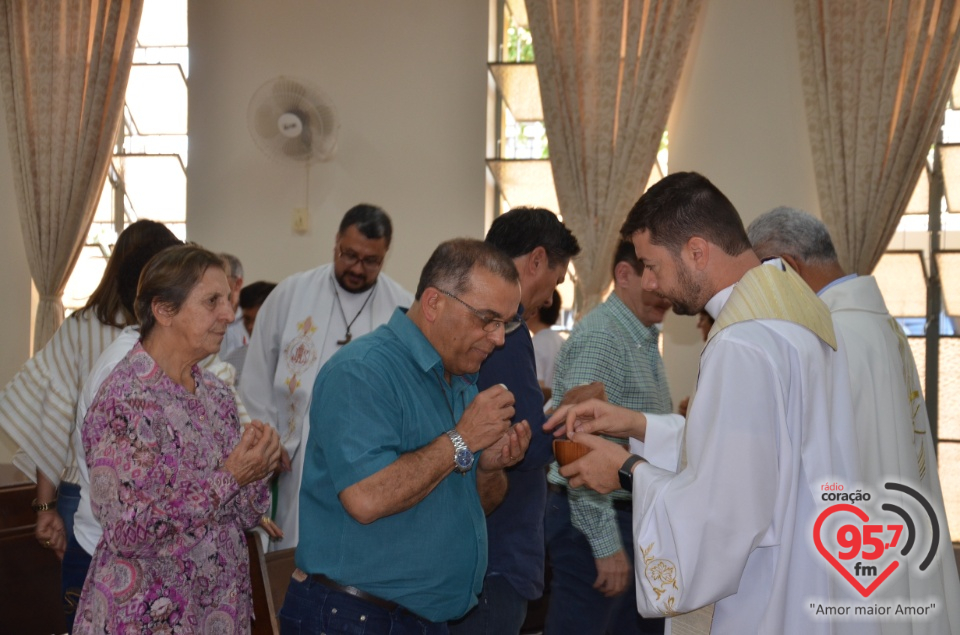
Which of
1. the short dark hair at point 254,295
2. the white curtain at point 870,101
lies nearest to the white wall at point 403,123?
the white curtain at point 870,101

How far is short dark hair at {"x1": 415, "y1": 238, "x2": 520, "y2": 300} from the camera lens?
2271 millimetres

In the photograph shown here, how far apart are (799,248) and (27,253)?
21.9 ft

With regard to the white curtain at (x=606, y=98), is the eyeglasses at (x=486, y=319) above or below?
below

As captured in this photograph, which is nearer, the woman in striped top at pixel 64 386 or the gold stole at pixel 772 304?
the gold stole at pixel 772 304

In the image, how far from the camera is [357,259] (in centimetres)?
450

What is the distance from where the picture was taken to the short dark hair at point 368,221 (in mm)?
4355

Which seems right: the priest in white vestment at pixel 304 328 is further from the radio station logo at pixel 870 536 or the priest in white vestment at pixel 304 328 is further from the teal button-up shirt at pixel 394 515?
the radio station logo at pixel 870 536

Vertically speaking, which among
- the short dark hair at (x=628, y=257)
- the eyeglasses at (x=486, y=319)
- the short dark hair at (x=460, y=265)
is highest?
the short dark hair at (x=460, y=265)

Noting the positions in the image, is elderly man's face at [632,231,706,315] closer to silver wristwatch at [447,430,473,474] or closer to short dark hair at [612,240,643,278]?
silver wristwatch at [447,430,473,474]

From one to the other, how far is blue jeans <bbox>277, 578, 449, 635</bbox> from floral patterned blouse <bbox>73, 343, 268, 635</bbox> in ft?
1.05

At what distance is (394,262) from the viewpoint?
735 centimetres

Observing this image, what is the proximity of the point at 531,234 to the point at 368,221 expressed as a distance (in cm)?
155

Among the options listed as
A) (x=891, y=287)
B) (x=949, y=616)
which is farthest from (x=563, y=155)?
(x=949, y=616)

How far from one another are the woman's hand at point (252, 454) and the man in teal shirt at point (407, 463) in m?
0.23
